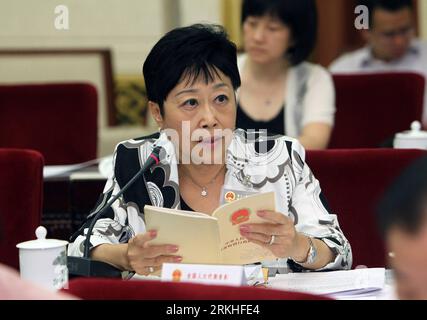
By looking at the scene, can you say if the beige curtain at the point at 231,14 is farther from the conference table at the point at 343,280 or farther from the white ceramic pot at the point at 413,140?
the conference table at the point at 343,280

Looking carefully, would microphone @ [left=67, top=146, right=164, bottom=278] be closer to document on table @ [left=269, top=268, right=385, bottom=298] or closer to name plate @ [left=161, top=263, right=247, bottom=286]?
document on table @ [left=269, top=268, right=385, bottom=298]

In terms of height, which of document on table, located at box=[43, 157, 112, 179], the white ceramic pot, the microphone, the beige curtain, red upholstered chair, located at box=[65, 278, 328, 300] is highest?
the beige curtain

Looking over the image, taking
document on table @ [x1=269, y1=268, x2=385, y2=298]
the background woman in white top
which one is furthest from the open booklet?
the background woman in white top

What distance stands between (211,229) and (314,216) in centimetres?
41

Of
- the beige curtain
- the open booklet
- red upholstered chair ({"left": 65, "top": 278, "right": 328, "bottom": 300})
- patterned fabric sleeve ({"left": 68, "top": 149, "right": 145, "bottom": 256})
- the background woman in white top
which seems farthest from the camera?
the beige curtain

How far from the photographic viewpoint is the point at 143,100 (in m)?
5.87

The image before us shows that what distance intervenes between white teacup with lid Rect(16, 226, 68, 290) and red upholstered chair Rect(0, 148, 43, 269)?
0.44 m

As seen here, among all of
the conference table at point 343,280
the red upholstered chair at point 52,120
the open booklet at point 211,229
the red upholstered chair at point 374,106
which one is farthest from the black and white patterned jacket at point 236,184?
the red upholstered chair at point 374,106

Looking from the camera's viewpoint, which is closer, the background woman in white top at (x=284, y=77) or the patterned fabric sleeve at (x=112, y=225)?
the patterned fabric sleeve at (x=112, y=225)

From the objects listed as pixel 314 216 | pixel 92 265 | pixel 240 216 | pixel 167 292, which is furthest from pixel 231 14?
pixel 167 292

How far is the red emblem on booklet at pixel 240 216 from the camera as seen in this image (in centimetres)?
176

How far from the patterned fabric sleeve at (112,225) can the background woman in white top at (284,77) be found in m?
1.50

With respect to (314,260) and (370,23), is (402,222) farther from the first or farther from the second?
(370,23)

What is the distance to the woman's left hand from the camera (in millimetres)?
1777
